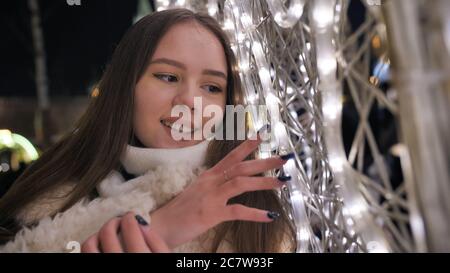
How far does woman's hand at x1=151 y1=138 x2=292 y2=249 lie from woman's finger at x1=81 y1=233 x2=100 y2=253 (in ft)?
0.30

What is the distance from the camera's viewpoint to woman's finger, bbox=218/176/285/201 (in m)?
0.80

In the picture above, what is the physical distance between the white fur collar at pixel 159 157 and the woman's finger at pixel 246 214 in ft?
0.39

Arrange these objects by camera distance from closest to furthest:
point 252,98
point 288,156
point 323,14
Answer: point 323,14 < point 288,156 < point 252,98

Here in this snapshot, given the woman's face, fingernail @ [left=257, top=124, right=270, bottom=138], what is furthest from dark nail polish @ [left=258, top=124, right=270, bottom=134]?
the woman's face

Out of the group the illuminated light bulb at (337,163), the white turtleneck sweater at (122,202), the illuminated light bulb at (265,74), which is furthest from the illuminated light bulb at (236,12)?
the illuminated light bulb at (337,163)

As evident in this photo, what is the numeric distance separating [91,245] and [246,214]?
9.9 inches

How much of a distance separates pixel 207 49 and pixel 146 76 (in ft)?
0.38

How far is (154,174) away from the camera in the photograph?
2.86 feet

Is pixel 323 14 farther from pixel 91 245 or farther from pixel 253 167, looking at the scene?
pixel 91 245

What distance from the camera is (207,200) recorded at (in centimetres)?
81

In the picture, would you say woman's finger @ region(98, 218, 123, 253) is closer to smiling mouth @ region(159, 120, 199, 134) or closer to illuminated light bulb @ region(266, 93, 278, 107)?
smiling mouth @ region(159, 120, 199, 134)

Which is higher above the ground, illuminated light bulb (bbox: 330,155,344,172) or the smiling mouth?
the smiling mouth

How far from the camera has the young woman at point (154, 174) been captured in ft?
2.68

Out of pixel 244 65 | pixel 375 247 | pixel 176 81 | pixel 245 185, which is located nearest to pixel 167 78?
pixel 176 81
